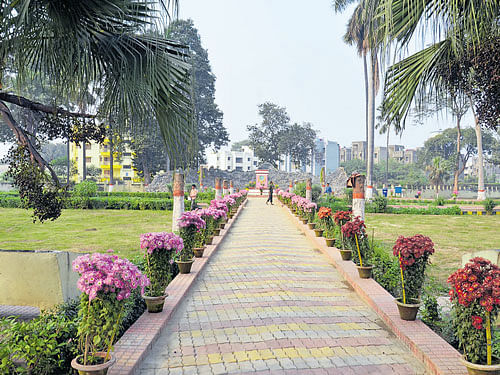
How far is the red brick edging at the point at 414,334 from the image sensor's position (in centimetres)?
321

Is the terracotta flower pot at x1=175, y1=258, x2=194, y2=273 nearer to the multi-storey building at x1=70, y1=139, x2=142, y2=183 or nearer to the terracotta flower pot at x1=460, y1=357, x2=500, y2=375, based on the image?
the terracotta flower pot at x1=460, y1=357, x2=500, y2=375

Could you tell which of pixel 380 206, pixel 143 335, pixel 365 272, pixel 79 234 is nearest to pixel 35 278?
pixel 143 335

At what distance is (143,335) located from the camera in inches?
148

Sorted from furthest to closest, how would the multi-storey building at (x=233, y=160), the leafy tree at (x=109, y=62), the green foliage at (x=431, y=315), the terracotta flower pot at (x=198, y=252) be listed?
the multi-storey building at (x=233, y=160), the terracotta flower pot at (x=198, y=252), the green foliage at (x=431, y=315), the leafy tree at (x=109, y=62)

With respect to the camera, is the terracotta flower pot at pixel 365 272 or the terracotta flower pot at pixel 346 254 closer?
the terracotta flower pot at pixel 365 272

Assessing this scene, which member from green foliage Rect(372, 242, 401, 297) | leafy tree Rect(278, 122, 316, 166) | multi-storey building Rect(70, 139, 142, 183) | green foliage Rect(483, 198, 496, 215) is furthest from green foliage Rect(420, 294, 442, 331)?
multi-storey building Rect(70, 139, 142, 183)

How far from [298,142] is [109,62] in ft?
163

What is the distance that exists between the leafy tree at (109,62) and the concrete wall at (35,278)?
4.69 ft

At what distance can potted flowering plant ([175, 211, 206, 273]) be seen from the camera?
6.32 m

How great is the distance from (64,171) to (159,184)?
25.9 m

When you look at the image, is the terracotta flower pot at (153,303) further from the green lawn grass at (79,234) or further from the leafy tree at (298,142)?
the leafy tree at (298,142)

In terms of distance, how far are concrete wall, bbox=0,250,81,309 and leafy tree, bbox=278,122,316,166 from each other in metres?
48.8

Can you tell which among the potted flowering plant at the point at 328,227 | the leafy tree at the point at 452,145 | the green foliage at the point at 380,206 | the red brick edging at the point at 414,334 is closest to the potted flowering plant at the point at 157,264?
the red brick edging at the point at 414,334

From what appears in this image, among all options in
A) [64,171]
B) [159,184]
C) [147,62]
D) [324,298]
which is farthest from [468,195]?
[64,171]
